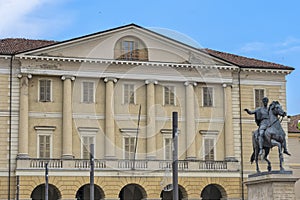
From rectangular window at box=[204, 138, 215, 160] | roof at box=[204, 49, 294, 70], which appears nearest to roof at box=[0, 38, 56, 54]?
roof at box=[204, 49, 294, 70]

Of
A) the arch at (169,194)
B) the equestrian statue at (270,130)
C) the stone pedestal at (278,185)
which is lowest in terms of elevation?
the arch at (169,194)

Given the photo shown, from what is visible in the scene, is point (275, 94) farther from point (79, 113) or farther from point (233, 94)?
point (79, 113)

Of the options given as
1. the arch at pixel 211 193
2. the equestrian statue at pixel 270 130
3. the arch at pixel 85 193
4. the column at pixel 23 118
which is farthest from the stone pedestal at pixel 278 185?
the arch at pixel 211 193

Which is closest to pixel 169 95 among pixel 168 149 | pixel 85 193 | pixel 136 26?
pixel 168 149

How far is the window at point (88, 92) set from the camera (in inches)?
1865

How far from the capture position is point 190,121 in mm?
48656

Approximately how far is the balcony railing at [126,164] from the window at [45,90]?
4.00 metres

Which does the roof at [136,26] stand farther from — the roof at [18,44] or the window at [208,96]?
the window at [208,96]

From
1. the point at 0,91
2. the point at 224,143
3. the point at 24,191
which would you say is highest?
the point at 0,91

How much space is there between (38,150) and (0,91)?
Result: 437 cm

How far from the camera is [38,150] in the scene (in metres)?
45.9

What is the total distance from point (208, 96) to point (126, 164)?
7.73m

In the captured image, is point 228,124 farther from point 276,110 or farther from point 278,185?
point 278,185

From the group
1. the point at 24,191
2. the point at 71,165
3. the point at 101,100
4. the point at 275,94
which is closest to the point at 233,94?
the point at 275,94
